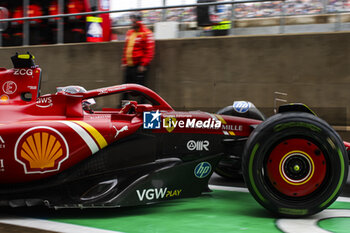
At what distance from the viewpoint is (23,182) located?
13.9 feet

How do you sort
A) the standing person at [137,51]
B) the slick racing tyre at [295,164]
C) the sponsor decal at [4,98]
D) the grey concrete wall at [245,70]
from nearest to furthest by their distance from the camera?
the slick racing tyre at [295,164] < the sponsor decal at [4,98] < the grey concrete wall at [245,70] < the standing person at [137,51]

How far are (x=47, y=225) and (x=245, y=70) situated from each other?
19.7 ft

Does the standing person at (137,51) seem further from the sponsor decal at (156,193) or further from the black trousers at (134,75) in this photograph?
the sponsor decal at (156,193)

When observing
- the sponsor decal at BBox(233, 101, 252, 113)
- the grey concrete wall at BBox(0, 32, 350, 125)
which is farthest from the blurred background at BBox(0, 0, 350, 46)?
the sponsor decal at BBox(233, 101, 252, 113)

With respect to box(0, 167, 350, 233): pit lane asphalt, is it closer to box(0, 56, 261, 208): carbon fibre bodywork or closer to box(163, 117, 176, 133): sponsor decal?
box(0, 56, 261, 208): carbon fibre bodywork

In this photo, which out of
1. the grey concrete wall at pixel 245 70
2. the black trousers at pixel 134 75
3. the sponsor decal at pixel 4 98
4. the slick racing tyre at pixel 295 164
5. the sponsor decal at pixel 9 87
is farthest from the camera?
the black trousers at pixel 134 75

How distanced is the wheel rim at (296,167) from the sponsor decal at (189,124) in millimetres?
618

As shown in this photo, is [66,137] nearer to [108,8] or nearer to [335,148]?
[335,148]

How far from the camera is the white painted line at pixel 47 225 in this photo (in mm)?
3723

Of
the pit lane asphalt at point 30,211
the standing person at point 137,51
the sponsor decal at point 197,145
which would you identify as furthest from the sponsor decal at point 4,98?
the standing person at point 137,51

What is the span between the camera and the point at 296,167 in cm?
411

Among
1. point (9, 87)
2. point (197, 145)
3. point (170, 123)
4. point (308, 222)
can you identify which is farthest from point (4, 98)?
point (308, 222)

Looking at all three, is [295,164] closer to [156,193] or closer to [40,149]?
[156,193]

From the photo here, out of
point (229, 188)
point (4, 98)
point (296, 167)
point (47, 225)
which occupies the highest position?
point (4, 98)
